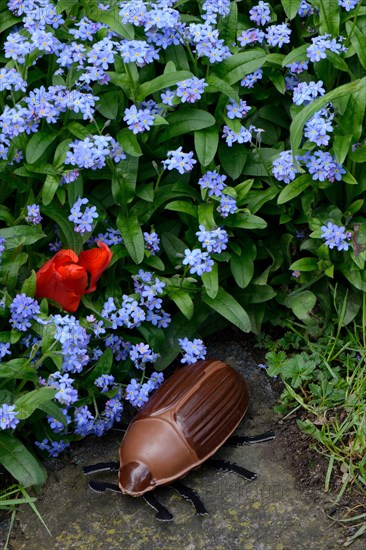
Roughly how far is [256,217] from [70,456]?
45.0 inches

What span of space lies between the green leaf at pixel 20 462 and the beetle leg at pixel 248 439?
0.70m

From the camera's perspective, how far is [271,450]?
340 cm

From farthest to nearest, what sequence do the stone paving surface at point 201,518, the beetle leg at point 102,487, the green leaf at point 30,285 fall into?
the green leaf at point 30,285, the beetle leg at point 102,487, the stone paving surface at point 201,518

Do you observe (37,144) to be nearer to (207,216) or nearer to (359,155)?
(207,216)

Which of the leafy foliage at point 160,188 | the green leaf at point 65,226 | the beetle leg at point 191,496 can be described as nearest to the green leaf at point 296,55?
the leafy foliage at point 160,188

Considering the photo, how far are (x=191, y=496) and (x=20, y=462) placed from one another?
0.60 m

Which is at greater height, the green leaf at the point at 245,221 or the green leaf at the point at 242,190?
the green leaf at the point at 242,190

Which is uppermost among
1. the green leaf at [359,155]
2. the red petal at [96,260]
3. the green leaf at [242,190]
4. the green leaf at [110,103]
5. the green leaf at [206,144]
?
the green leaf at [110,103]

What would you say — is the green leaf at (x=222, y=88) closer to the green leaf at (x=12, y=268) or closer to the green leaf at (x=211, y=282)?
the green leaf at (x=211, y=282)

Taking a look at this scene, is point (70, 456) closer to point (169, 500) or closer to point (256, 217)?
point (169, 500)

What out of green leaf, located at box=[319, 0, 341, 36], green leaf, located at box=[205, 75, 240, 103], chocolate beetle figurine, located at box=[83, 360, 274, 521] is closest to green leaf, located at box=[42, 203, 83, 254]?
chocolate beetle figurine, located at box=[83, 360, 274, 521]

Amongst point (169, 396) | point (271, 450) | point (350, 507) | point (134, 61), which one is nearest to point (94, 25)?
point (134, 61)

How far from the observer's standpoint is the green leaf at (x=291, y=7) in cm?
365

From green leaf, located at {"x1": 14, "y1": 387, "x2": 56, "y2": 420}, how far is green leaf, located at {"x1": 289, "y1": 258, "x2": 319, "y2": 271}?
1.09m
